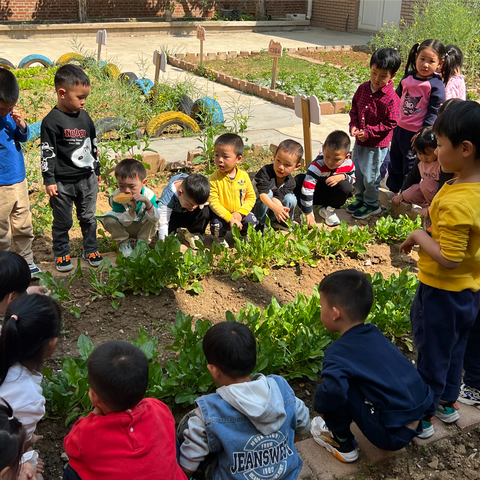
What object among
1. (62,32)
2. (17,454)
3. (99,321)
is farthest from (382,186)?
(62,32)

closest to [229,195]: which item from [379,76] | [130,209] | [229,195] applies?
[229,195]

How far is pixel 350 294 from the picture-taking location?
2.58 m

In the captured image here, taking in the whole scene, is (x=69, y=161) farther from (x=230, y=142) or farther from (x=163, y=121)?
(x=163, y=121)

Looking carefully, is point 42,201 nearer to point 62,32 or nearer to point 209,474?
point 209,474

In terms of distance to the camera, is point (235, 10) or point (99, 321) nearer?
point (99, 321)

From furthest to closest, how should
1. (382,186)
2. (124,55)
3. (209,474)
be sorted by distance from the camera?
(124,55), (382,186), (209,474)

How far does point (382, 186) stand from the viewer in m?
6.45

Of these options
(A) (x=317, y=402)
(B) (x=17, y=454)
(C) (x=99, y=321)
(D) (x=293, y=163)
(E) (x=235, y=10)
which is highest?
(E) (x=235, y=10)

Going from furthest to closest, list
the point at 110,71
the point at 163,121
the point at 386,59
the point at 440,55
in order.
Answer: the point at 110,71 → the point at 163,121 → the point at 440,55 → the point at 386,59

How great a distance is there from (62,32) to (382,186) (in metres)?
14.9

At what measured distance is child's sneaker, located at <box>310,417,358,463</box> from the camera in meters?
2.67

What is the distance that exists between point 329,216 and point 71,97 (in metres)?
2.72

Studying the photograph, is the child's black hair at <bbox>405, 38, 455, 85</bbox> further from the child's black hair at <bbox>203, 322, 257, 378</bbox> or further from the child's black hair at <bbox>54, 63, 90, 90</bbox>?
the child's black hair at <bbox>203, 322, 257, 378</bbox>

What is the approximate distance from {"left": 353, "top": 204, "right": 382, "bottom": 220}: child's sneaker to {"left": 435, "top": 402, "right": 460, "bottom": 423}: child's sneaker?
114 inches
